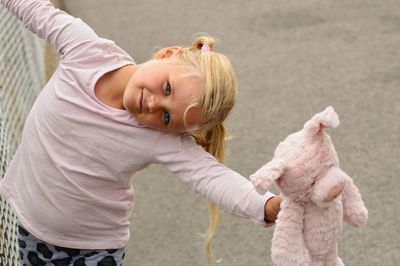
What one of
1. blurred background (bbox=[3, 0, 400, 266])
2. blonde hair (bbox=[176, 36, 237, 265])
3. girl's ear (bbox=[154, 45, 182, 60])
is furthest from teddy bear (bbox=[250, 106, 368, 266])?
blurred background (bbox=[3, 0, 400, 266])

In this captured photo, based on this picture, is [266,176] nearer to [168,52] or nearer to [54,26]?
[168,52]

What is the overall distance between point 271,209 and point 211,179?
191mm

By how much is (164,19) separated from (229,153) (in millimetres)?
3345

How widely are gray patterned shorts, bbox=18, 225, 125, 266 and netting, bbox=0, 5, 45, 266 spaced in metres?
0.83

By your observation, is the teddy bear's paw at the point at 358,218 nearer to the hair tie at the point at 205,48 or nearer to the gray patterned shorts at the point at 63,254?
the hair tie at the point at 205,48

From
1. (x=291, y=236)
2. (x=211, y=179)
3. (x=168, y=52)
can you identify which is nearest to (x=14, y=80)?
(x=168, y=52)

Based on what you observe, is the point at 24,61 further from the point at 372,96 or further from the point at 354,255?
the point at 354,255

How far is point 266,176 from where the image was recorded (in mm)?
1797

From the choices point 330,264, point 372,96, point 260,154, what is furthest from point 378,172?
point 330,264

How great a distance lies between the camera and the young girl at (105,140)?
6.63 ft

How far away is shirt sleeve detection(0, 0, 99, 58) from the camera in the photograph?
2340 millimetres

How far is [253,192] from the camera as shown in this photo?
1.97 m

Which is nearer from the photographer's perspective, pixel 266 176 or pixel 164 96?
pixel 266 176

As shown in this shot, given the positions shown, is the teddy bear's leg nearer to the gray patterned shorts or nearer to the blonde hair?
the blonde hair
